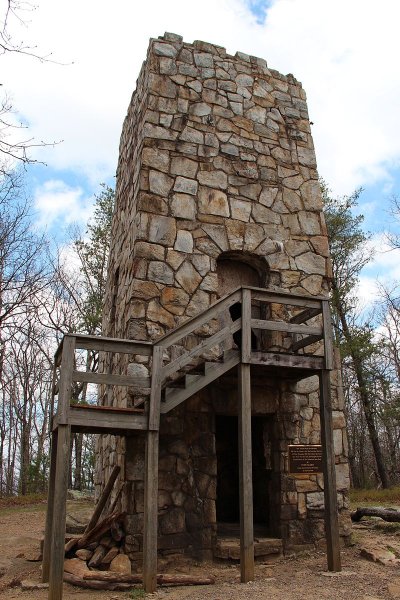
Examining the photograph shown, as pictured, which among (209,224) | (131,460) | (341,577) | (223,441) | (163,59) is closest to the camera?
(341,577)

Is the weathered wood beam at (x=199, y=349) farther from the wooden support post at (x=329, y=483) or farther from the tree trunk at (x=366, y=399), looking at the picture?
the tree trunk at (x=366, y=399)

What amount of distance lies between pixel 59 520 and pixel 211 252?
14.6ft

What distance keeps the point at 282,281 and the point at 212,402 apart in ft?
7.78

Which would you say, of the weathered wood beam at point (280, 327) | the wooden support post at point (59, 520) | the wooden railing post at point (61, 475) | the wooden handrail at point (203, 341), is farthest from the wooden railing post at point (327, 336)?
the wooden support post at point (59, 520)

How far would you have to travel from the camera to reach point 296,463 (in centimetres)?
749

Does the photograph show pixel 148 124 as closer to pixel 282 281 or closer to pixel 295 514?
pixel 282 281

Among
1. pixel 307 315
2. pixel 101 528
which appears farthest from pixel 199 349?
pixel 101 528

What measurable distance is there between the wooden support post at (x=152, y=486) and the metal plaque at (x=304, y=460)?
2503mm

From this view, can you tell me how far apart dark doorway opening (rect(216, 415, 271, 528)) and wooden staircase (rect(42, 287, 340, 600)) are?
6.00 feet

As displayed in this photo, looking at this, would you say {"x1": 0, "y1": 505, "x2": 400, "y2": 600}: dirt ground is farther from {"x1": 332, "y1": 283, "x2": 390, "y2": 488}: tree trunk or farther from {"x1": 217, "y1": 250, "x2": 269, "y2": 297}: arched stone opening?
{"x1": 332, "y1": 283, "x2": 390, "y2": 488}: tree trunk

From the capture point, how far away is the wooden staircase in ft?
18.1

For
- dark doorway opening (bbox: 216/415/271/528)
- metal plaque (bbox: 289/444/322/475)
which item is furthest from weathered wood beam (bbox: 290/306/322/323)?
metal plaque (bbox: 289/444/322/475)

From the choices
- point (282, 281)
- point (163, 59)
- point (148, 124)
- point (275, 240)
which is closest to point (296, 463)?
point (282, 281)

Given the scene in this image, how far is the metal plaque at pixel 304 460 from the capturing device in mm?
7465
